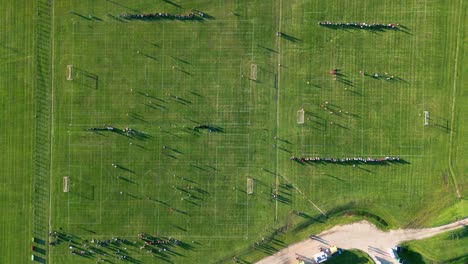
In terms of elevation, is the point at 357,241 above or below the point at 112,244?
above

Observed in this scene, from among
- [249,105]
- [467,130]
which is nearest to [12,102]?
[249,105]

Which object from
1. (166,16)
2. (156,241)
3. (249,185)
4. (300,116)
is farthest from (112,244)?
(166,16)

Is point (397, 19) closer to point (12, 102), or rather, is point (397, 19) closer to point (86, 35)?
point (86, 35)

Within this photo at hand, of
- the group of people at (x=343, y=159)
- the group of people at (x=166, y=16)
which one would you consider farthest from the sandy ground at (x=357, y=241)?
the group of people at (x=166, y=16)

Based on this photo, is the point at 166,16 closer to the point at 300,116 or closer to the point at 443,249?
the point at 300,116

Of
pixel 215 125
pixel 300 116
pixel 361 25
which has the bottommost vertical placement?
pixel 215 125

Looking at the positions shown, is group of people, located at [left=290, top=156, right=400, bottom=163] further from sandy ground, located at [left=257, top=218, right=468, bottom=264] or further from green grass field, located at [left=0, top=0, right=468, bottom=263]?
sandy ground, located at [left=257, top=218, right=468, bottom=264]

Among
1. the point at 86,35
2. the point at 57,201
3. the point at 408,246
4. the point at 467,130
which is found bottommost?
the point at 408,246
